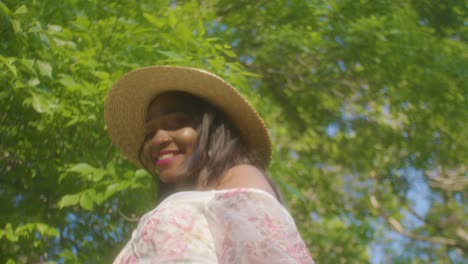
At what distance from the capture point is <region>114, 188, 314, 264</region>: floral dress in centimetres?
129

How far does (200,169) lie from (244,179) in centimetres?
21

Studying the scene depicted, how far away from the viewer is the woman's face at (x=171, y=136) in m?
1.75

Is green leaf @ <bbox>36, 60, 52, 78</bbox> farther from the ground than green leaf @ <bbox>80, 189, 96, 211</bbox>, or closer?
farther from the ground

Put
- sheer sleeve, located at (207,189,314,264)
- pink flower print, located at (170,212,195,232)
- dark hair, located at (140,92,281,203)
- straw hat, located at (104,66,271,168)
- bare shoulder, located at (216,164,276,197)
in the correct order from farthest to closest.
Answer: straw hat, located at (104,66,271,168) → dark hair, located at (140,92,281,203) → bare shoulder, located at (216,164,276,197) → pink flower print, located at (170,212,195,232) → sheer sleeve, located at (207,189,314,264)

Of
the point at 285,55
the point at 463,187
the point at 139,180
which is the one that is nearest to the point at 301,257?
the point at 139,180

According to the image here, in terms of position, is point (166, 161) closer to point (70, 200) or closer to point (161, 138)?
point (161, 138)

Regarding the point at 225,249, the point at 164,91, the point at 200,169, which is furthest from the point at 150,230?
the point at 164,91

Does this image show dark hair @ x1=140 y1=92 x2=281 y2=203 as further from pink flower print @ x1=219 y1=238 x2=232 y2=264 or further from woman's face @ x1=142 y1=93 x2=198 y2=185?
pink flower print @ x1=219 y1=238 x2=232 y2=264

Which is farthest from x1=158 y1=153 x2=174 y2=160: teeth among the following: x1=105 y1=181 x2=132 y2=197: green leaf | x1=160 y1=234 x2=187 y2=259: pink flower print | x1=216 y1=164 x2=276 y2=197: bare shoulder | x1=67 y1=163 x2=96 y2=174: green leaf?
x1=67 y1=163 x2=96 y2=174: green leaf

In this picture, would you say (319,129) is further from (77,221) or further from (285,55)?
(77,221)

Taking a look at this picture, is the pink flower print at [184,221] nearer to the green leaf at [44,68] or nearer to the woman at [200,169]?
the woman at [200,169]

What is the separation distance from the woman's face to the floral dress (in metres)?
0.30

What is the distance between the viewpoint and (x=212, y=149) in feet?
5.73

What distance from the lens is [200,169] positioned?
1.72m
